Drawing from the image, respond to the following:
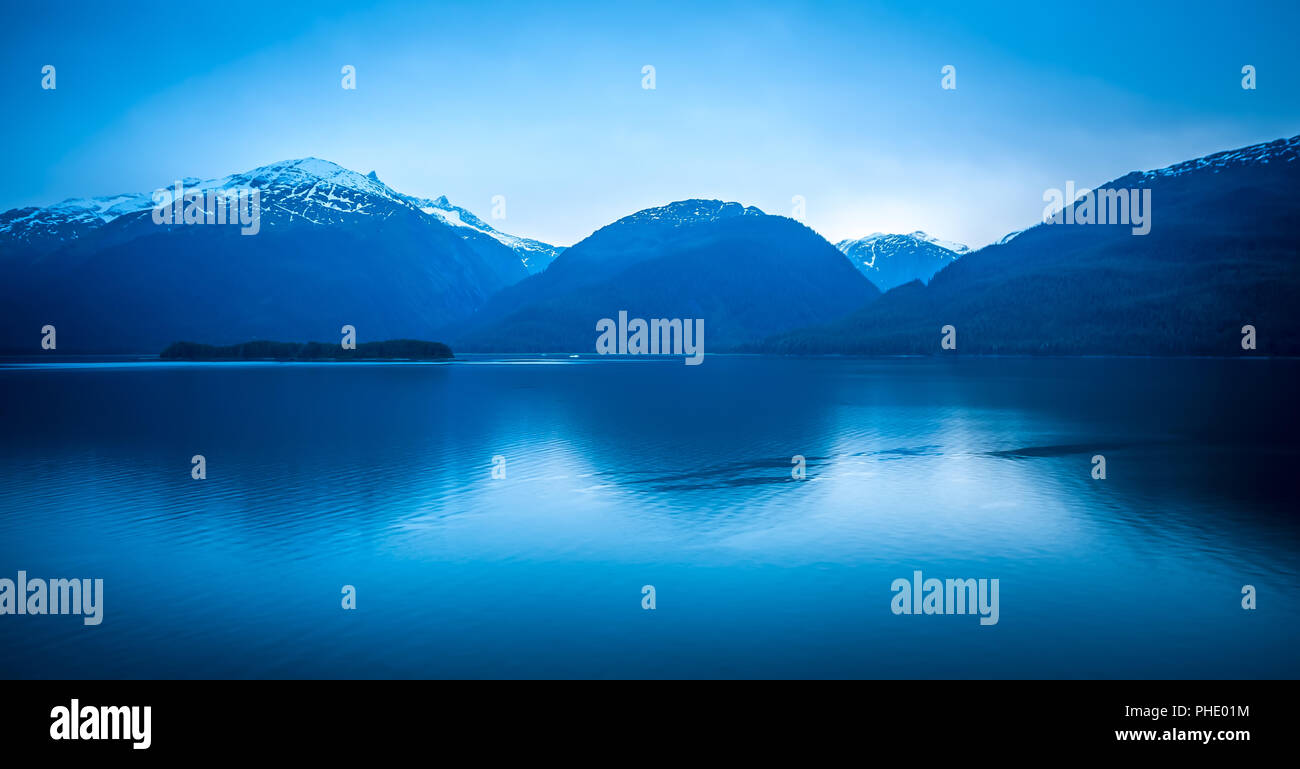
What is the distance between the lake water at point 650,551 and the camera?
1452 centimetres

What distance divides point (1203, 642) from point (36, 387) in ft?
428

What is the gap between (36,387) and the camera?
101 meters

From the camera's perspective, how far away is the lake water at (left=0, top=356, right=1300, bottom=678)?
14.5 meters

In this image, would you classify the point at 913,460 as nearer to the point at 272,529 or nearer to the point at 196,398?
the point at 272,529

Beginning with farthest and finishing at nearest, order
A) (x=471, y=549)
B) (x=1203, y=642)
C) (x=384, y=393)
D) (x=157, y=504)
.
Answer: (x=384, y=393) < (x=157, y=504) < (x=471, y=549) < (x=1203, y=642)

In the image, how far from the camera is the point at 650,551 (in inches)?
861

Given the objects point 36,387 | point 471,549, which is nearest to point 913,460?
point 471,549

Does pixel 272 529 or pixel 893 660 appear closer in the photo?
pixel 893 660

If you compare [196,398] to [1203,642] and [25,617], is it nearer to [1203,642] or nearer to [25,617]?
[25,617]
